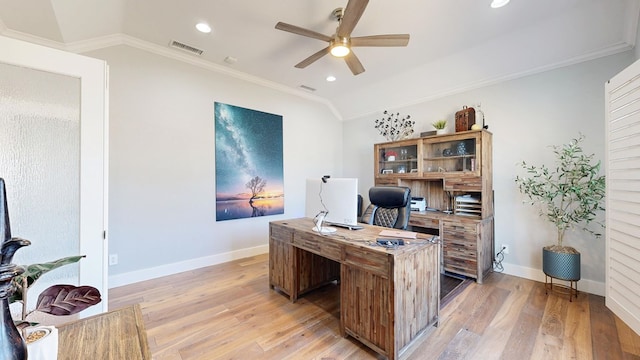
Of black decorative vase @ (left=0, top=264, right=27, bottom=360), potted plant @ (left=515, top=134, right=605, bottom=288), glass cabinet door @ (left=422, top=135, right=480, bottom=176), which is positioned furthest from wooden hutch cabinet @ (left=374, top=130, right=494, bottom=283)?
black decorative vase @ (left=0, top=264, right=27, bottom=360)

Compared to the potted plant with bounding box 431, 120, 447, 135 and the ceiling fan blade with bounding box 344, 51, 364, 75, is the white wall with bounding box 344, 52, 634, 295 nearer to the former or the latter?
the potted plant with bounding box 431, 120, 447, 135

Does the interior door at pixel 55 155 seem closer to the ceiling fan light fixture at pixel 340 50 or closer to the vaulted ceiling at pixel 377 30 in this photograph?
the vaulted ceiling at pixel 377 30

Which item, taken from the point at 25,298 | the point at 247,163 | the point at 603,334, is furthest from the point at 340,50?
the point at 603,334

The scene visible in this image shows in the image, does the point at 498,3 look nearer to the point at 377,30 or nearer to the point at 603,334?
the point at 377,30

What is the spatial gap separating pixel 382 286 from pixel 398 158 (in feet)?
9.80

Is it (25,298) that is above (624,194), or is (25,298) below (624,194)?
below

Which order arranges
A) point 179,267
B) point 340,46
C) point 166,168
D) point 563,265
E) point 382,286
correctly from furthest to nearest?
point 179,267 → point 166,168 → point 563,265 → point 340,46 → point 382,286

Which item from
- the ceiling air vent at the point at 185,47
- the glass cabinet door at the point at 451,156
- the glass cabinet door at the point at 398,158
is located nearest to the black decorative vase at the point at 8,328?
the ceiling air vent at the point at 185,47

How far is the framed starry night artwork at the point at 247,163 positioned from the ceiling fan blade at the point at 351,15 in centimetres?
226

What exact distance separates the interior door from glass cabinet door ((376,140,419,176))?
12.4ft

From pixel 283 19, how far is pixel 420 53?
6.19ft

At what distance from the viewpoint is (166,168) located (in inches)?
131

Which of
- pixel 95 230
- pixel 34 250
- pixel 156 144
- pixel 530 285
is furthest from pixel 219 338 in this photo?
pixel 530 285

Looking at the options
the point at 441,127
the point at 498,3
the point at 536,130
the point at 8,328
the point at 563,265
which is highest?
the point at 498,3
